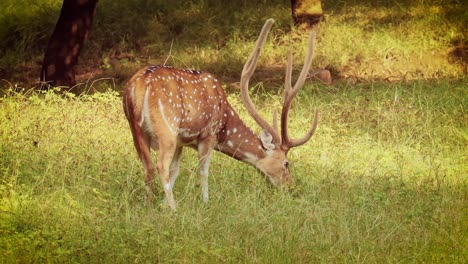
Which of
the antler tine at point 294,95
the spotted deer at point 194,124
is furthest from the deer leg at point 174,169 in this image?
the antler tine at point 294,95

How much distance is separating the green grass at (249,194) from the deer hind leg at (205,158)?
89 mm

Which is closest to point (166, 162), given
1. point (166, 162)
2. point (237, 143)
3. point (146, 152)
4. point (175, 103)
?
point (166, 162)

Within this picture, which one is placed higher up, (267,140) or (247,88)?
(247,88)

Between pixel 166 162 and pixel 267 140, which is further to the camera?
pixel 267 140

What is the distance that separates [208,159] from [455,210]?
1.97 metres

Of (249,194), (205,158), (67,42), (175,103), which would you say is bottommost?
(67,42)

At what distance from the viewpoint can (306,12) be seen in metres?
14.8

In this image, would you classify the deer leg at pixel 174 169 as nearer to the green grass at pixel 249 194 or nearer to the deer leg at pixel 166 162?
the green grass at pixel 249 194

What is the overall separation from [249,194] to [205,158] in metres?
0.50

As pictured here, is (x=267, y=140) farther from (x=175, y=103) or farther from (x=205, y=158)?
(x=175, y=103)

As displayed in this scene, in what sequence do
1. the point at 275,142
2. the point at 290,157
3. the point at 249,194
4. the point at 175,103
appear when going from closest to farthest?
the point at 175,103 < the point at 249,194 < the point at 275,142 < the point at 290,157

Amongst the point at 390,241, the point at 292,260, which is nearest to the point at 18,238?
the point at 292,260

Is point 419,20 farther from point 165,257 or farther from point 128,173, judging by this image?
point 165,257

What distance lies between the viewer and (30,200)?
22.5 ft
